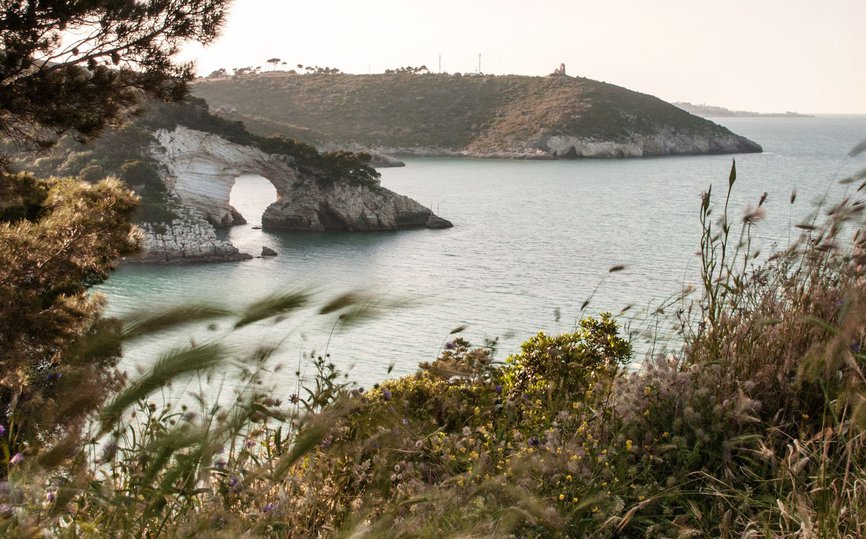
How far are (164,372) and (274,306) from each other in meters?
0.28

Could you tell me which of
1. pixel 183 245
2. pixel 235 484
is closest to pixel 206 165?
pixel 183 245

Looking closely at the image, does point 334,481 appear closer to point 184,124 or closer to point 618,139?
point 184,124

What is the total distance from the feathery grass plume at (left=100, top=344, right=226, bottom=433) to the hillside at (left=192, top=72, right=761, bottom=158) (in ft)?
260

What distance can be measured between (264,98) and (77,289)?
9829 centimetres

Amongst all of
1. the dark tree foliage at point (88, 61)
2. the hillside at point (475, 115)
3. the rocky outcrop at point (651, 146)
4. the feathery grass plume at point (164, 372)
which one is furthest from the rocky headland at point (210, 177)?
the rocky outcrop at point (651, 146)

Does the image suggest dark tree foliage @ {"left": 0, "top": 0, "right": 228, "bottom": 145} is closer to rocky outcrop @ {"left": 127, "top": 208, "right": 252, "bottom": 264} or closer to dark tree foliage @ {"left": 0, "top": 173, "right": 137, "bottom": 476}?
dark tree foliage @ {"left": 0, "top": 173, "right": 137, "bottom": 476}

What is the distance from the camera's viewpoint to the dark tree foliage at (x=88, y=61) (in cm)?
885

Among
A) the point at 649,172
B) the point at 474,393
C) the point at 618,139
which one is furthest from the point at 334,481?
the point at 618,139

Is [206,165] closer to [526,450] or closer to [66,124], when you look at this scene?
[66,124]

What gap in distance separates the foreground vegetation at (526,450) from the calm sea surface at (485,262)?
0.19 meters

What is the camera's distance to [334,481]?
3.21m

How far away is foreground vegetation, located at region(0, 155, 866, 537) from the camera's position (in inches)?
60.4

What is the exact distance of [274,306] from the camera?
1670 millimetres

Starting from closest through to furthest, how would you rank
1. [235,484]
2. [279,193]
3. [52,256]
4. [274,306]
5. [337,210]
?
[274,306] < [235,484] < [52,256] < [337,210] < [279,193]
